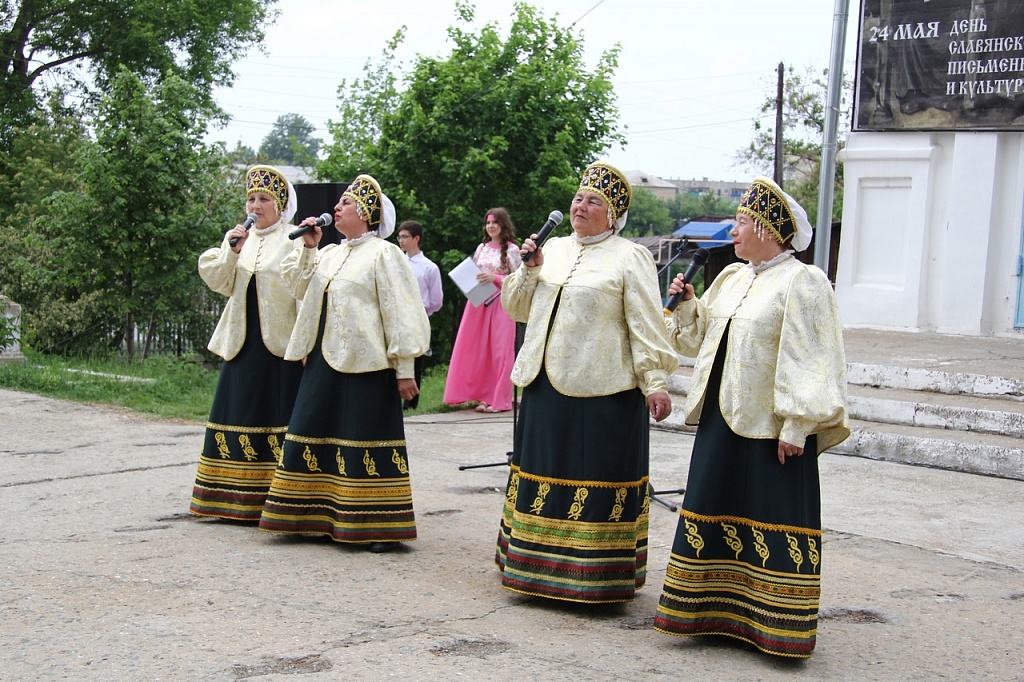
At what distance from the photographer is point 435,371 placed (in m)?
15.4

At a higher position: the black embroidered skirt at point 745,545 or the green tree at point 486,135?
the green tree at point 486,135

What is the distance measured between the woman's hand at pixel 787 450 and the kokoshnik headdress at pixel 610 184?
1442 mm

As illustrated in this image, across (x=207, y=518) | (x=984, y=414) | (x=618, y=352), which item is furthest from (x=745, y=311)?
(x=984, y=414)

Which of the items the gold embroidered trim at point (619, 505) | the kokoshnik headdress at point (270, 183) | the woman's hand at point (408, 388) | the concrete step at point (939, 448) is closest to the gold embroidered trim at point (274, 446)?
the woman's hand at point (408, 388)

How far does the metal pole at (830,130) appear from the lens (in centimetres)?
1301

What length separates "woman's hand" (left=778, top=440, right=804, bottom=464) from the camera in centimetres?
463

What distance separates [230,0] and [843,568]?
30047 millimetres

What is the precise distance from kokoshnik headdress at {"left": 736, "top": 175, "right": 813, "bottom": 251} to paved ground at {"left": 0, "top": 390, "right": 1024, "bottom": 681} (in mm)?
1756

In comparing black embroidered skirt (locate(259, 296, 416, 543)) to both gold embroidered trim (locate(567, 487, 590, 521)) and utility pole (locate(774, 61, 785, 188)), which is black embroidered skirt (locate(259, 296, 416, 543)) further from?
utility pole (locate(774, 61, 785, 188))

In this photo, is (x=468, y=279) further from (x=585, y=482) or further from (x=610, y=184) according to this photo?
(x=585, y=482)

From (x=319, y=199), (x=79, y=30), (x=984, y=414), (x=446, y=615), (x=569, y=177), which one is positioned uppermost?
(x=79, y=30)

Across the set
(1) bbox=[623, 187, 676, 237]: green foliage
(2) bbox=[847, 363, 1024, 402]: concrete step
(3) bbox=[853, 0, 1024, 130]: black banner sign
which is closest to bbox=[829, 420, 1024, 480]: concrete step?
(2) bbox=[847, 363, 1024, 402]: concrete step

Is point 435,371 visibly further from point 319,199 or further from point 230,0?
point 230,0

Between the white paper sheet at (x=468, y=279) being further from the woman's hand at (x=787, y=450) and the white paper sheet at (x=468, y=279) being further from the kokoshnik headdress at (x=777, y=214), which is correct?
the woman's hand at (x=787, y=450)
